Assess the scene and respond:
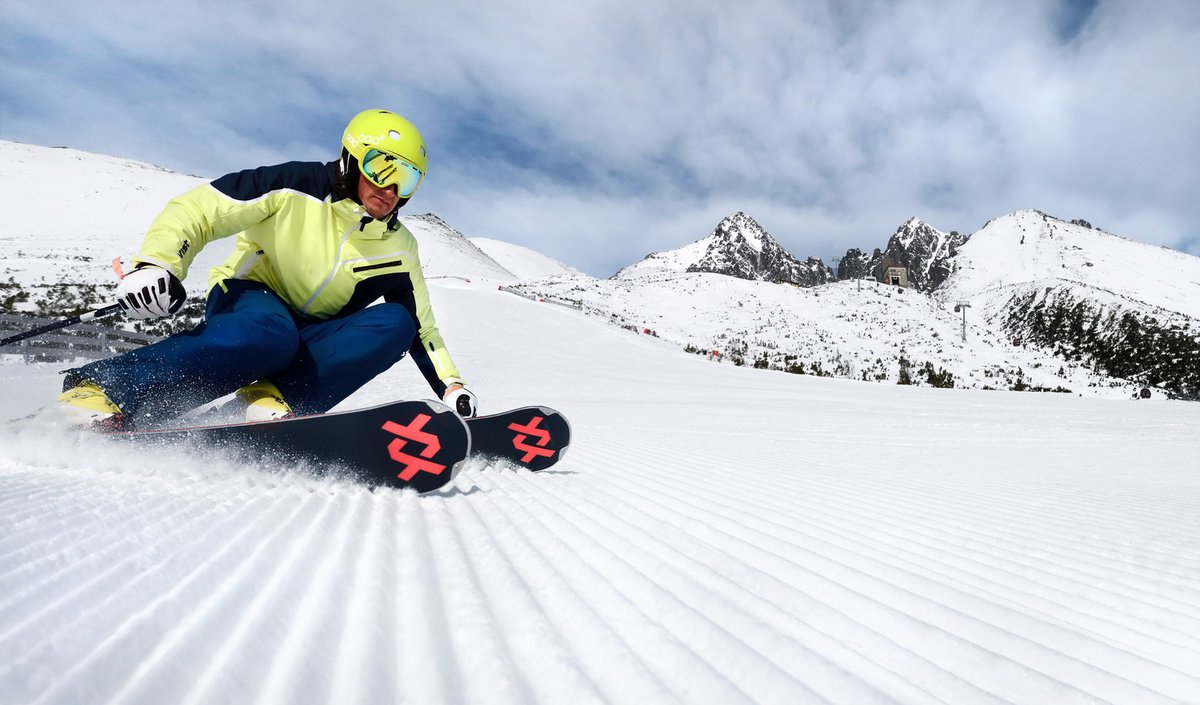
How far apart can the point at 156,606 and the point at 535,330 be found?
19.4 meters

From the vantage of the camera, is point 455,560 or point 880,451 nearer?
point 455,560

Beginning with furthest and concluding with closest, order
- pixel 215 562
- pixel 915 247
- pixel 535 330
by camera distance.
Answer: pixel 915 247, pixel 535 330, pixel 215 562

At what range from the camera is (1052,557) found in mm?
1786

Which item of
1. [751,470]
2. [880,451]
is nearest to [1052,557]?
[751,470]

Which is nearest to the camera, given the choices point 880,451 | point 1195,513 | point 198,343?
point 198,343

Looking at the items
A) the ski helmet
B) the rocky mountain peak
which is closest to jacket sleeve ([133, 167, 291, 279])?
the ski helmet

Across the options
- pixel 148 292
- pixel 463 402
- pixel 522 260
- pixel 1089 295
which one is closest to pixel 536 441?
pixel 463 402

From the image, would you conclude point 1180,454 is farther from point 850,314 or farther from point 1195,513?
point 850,314

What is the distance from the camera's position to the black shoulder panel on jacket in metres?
2.56

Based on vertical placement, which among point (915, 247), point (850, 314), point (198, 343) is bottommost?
point (198, 343)

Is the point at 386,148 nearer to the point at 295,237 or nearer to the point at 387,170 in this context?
the point at 387,170

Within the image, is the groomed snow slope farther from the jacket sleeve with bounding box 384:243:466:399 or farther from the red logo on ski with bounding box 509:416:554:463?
the jacket sleeve with bounding box 384:243:466:399

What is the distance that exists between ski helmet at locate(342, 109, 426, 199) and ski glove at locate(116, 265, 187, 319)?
0.92 metres

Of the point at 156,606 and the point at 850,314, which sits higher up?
the point at 850,314
